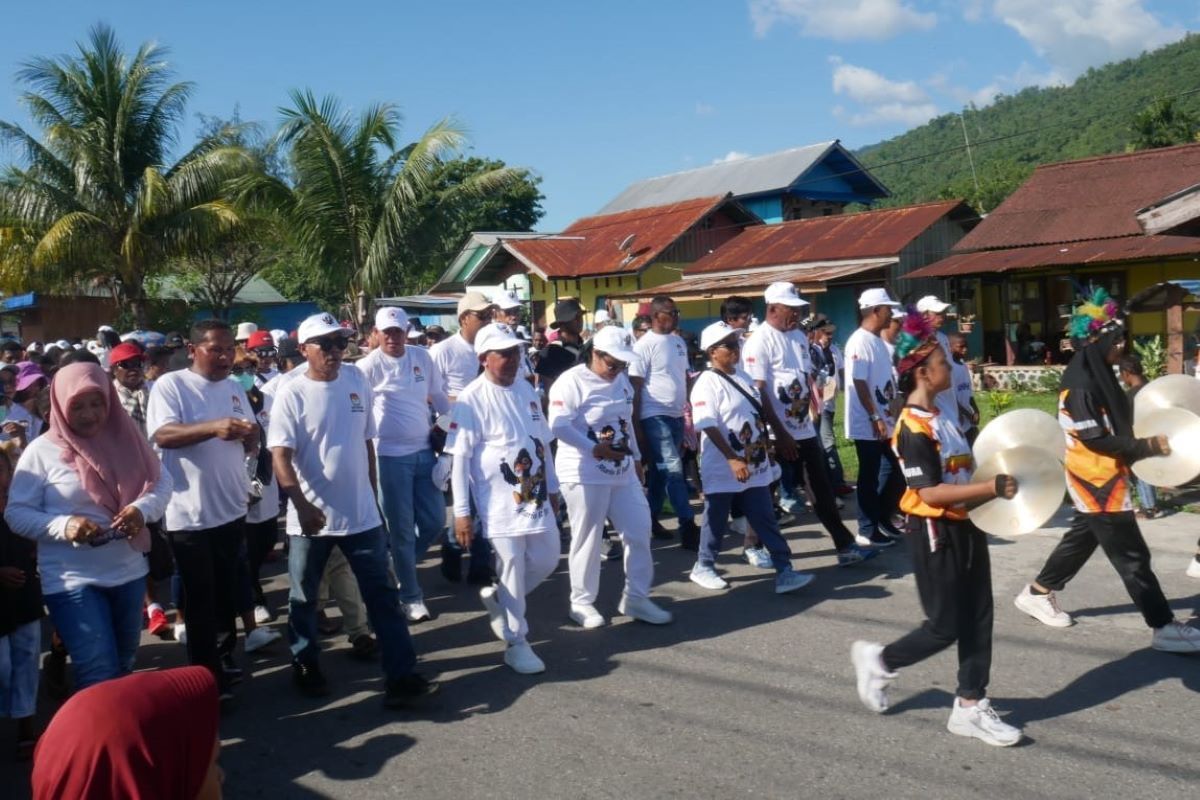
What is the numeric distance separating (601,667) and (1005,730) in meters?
2.12

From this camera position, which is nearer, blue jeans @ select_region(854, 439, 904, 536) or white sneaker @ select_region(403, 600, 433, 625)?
white sneaker @ select_region(403, 600, 433, 625)

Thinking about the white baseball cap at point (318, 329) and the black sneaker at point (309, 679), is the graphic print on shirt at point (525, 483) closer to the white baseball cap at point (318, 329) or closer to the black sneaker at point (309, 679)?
the white baseball cap at point (318, 329)

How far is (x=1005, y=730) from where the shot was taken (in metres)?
4.23

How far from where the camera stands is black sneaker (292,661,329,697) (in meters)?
5.22

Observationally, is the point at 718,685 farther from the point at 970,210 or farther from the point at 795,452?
the point at 970,210

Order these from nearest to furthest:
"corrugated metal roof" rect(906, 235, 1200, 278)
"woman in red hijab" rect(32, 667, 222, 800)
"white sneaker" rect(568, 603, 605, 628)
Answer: "woman in red hijab" rect(32, 667, 222, 800)
"white sneaker" rect(568, 603, 605, 628)
"corrugated metal roof" rect(906, 235, 1200, 278)

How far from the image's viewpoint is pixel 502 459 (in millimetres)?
5473

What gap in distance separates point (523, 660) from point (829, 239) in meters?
23.3

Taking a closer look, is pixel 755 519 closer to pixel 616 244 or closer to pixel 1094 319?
pixel 1094 319

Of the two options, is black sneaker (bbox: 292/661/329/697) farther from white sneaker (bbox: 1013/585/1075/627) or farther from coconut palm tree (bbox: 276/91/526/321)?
coconut palm tree (bbox: 276/91/526/321)

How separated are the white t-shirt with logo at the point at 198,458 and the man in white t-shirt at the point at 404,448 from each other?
49.6 inches

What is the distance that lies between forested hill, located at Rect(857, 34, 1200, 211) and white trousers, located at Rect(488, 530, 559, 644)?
144 ft

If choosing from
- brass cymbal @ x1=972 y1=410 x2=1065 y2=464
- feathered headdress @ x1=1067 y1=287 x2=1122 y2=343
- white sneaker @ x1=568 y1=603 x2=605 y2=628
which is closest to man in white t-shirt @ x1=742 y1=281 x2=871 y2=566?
white sneaker @ x1=568 y1=603 x2=605 y2=628

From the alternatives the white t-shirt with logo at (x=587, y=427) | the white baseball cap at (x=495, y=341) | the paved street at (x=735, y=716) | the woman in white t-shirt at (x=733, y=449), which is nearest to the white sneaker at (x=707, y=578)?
the woman in white t-shirt at (x=733, y=449)
